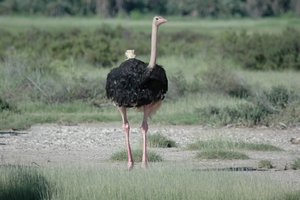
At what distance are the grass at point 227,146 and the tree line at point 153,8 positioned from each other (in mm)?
59147

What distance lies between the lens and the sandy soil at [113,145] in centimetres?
1201

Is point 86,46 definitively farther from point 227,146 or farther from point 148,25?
point 148,25

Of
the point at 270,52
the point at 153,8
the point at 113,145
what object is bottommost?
the point at 153,8

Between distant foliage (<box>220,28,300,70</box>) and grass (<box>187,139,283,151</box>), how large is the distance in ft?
48.6

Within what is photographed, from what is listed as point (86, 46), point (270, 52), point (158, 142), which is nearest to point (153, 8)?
point (86, 46)

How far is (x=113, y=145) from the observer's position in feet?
48.1

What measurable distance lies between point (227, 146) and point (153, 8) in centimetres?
6306

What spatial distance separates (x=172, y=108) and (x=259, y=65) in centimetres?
1036

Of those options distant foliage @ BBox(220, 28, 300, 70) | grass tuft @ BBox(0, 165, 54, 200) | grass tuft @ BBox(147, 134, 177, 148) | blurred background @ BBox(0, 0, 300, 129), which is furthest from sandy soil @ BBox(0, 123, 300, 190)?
distant foliage @ BBox(220, 28, 300, 70)

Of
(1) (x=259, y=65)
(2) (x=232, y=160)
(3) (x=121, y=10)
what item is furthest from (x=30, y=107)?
(3) (x=121, y=10)

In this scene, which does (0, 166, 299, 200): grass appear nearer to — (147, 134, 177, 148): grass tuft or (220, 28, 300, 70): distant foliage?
(147, 134, 177, 148): grass tuft

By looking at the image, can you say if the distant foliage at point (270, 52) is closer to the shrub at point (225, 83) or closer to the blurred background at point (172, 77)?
the blurred background at point (172, 77)

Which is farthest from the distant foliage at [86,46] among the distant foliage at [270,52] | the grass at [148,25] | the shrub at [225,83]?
the grass at [148,25]

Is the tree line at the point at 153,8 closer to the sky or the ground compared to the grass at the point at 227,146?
closer to the ground
